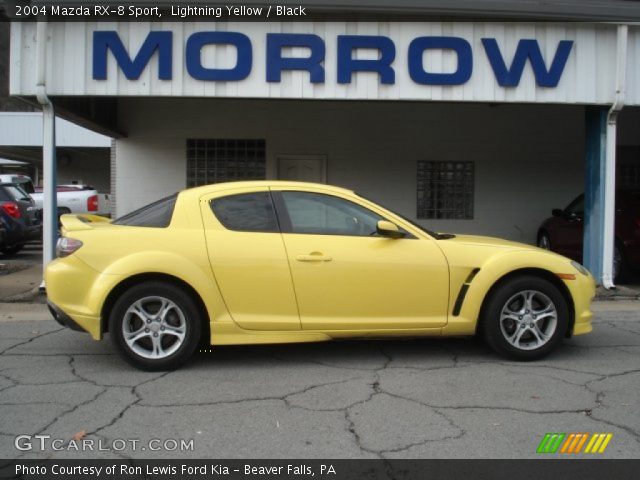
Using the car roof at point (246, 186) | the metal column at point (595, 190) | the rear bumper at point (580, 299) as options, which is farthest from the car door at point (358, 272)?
the metal column at point (595, 190)

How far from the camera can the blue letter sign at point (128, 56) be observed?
7.97 metres

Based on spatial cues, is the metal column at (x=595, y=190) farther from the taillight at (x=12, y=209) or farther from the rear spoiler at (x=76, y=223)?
the taillight at (x=12, y=209)

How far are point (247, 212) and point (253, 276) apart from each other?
1.95ft

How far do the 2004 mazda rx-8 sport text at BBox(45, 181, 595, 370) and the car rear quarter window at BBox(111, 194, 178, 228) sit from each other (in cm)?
2

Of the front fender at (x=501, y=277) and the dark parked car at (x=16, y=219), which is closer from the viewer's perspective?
the front fender at (x=501, y=277)

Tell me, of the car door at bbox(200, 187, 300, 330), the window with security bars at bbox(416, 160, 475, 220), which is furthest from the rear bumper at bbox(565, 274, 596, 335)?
the window with security bars at bbox(416, 160, 475, 220)

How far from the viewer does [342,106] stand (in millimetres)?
11930

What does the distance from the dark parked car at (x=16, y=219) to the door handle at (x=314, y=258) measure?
9.74m

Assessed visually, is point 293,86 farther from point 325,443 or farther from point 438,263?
point 325,443

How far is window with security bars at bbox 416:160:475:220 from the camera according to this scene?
1215cm

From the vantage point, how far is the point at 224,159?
12.0m

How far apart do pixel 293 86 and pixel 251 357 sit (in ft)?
14.0

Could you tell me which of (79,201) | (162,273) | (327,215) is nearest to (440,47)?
(327,215)

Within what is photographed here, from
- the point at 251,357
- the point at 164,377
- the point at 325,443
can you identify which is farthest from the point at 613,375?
the point at 164,377
